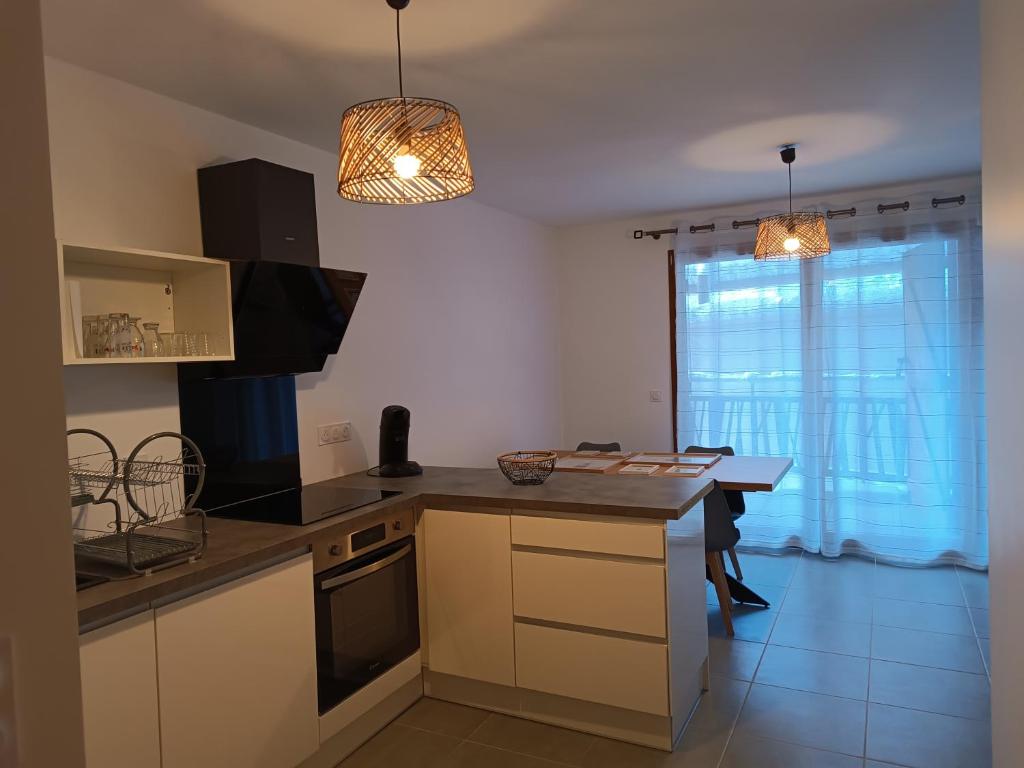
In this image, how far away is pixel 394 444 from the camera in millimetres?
3447

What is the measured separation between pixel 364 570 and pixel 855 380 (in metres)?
3.73

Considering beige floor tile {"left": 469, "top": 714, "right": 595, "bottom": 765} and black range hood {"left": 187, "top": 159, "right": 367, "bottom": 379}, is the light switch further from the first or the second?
beige floor tile {"left": 469, "top": 714, "right": 595, "bottom": 765}

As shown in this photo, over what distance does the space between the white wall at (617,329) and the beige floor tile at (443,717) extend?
10.1 ft

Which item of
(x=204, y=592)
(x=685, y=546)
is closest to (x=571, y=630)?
(x=685, y=546)

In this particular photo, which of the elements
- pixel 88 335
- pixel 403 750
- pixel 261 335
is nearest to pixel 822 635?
pixel 403 750

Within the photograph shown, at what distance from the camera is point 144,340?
239cm

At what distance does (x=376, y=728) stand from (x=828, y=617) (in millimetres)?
2470

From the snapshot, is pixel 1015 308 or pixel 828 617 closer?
pixel 1015 308

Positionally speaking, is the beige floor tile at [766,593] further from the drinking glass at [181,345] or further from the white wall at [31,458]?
the white wall at [31,458]

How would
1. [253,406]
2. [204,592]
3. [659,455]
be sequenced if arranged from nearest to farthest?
1. [204,592]
2. [253,406]
3. [659,455]

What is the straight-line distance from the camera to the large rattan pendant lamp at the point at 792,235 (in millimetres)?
3830

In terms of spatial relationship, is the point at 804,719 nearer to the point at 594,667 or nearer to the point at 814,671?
the point at 814,671

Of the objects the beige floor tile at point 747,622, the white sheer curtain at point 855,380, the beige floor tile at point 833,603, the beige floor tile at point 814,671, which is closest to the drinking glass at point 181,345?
the beige floor tile at point 814,671

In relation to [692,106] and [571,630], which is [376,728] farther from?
[692,106]
